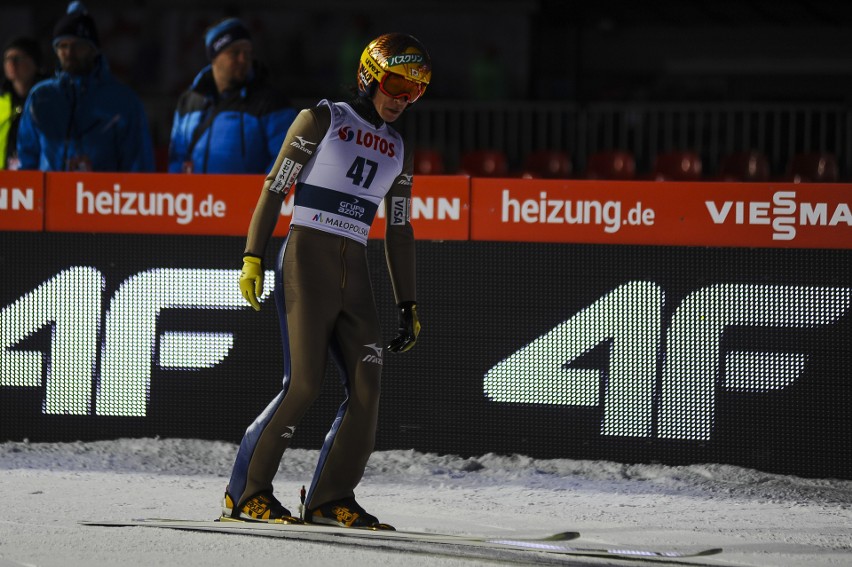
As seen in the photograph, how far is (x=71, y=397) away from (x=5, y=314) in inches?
24.0

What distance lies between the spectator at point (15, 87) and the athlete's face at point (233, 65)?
5.54ft

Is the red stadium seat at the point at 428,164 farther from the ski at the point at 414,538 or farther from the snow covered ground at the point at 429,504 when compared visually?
the ski at the point at 414,538

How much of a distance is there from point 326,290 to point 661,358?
90.0 inches

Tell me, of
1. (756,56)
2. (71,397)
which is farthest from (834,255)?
(756,56)

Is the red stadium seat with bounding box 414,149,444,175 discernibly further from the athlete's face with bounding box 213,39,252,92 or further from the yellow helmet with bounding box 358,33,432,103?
the yellow helmet with bounding box 358,33,432,103

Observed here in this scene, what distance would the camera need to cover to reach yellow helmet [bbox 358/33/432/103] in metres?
5.31

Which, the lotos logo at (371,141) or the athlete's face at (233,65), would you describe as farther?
the athlete's face at (233,65)

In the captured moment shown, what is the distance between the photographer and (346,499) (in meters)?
5.47

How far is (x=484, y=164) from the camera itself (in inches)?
486

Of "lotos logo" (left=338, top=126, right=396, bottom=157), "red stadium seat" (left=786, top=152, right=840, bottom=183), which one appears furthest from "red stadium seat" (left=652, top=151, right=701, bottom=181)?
"lotos logo" (left=338, top=126, right=396, bottom=157)

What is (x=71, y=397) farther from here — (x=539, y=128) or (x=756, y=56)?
(x=756, y=56)

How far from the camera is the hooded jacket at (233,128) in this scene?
7.97m

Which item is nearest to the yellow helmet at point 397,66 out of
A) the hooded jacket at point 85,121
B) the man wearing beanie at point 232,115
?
the man wearing beanie at point 232,115

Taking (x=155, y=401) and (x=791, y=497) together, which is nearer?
(x=791, y=497)
